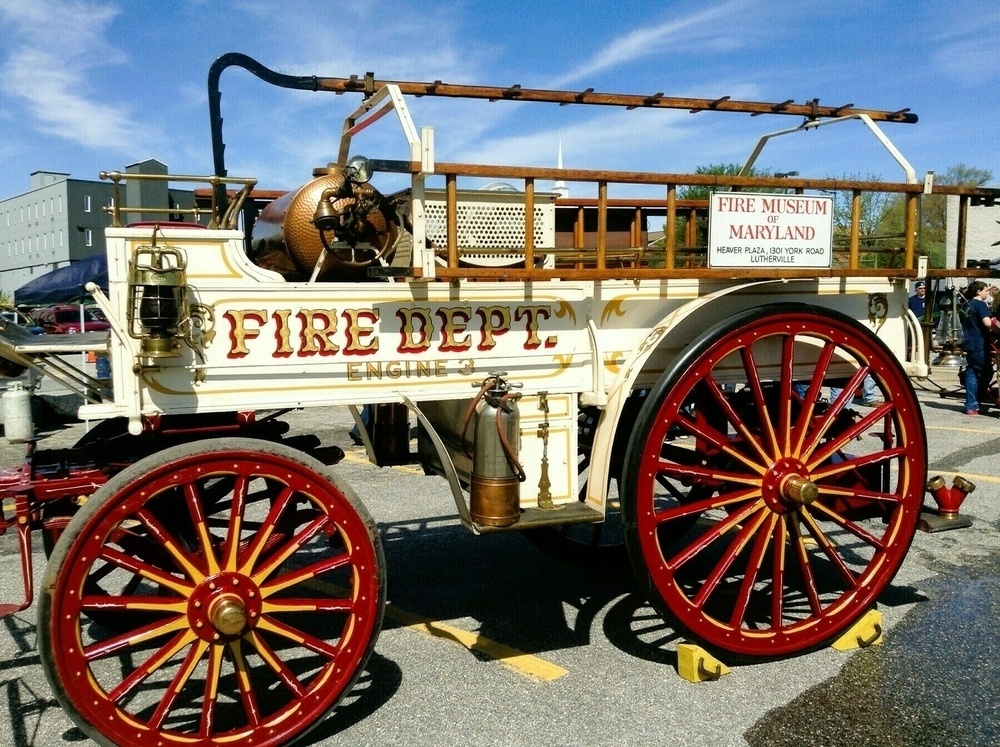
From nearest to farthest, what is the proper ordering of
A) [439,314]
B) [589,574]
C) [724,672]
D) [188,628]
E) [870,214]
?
[188,628] → [439,314] → [724,672] → [589,574] → [870,214]

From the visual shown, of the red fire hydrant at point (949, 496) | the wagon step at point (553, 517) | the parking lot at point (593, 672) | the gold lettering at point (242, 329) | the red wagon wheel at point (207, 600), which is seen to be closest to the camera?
the red wagon wheel at point (207, 600)

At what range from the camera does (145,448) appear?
3.18 meters

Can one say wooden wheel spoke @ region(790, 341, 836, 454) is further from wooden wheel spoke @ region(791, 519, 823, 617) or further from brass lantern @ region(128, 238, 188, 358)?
brass lantern @ region(128, 238, 188, 358)

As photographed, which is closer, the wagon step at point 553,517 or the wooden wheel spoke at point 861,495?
the wagon step at point 553,517

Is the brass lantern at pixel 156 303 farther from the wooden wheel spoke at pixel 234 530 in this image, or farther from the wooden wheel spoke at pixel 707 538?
the wooden wheel spoke at pixel 707 538

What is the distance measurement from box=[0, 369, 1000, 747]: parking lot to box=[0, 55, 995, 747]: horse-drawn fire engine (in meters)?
0.24

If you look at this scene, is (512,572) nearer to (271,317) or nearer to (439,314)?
(439,314)

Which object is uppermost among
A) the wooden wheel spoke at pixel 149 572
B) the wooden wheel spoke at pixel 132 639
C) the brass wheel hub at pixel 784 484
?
the brass wheel hub at pixel 784 484

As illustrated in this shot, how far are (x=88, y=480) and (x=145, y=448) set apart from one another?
14.6 inches

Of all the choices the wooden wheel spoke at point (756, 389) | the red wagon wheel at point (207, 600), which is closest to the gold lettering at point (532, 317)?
the wooden wheel spoke at point (756, 389)

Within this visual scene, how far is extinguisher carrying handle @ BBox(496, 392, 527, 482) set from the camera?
2.88 metres

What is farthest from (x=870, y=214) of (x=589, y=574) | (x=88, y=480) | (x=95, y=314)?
(x=88, y=480)

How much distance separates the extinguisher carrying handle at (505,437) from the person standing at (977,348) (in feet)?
29.3

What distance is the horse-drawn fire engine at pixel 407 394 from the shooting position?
2.59 metres
